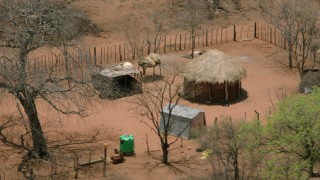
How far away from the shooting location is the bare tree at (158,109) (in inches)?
958

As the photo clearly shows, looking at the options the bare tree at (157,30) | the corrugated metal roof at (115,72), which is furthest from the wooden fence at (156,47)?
the corrugated metal roof at (115,72)

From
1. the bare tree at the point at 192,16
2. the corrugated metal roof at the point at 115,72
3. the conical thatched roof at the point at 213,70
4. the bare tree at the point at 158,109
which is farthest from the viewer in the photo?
the bare tree at the point at 192,16

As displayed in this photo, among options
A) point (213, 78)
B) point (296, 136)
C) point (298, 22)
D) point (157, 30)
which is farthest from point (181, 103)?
point (296, 136)

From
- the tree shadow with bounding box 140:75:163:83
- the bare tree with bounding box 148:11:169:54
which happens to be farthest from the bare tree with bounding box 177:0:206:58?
the tree shadow with bounding box 140:75:163:83

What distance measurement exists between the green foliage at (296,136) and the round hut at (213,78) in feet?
33.6

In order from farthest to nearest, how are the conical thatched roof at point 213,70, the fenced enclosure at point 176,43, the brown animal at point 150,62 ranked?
the fenced enclosure at point 176,43
the brown animal at point 150,62
the conical thatched roof at point 213,70

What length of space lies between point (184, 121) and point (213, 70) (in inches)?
175

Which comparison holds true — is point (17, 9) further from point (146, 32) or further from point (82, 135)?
point (146, 32)

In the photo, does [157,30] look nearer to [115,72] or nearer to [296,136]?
[115,72]

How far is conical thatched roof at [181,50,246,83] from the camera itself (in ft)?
98.8

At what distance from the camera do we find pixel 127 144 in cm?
2483

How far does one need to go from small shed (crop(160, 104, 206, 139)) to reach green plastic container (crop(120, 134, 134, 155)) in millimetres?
2104

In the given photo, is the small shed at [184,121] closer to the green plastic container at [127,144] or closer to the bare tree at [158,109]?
the bare tree at [158,109]

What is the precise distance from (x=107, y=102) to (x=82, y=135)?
3.99m
